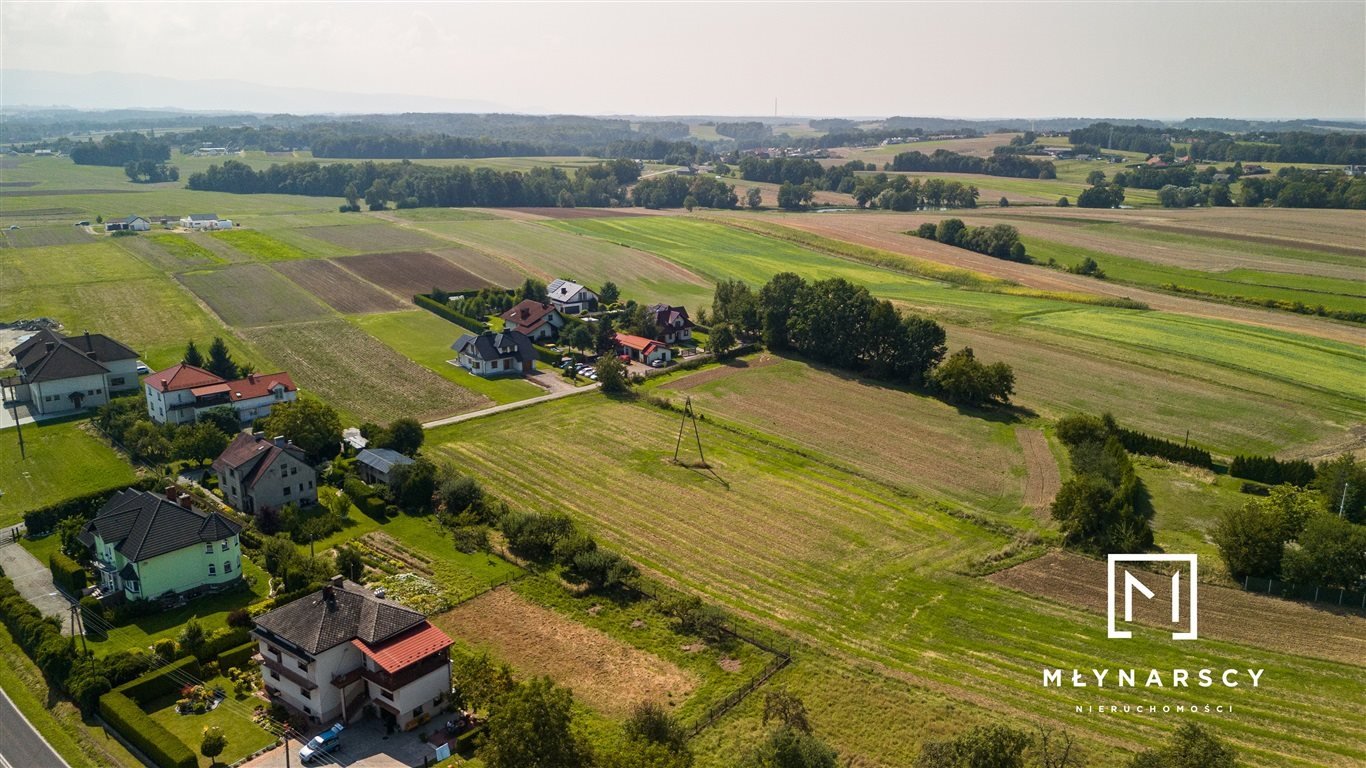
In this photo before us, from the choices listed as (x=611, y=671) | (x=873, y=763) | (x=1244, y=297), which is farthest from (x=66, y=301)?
(x=1244, y=297)

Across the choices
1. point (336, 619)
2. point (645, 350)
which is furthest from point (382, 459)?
point (645, 350)

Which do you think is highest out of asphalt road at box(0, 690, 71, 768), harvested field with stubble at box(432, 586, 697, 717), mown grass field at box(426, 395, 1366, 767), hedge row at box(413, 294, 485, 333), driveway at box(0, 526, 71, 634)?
hedge row at box(413, 294, 485, 333)

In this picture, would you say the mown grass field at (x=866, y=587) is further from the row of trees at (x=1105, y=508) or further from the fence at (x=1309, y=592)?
the fence at (x=1309, y=592)

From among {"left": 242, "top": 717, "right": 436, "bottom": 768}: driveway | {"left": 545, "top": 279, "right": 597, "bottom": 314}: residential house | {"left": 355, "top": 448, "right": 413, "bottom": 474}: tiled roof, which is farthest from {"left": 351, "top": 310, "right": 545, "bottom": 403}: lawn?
{"left": 242, "top": 717, "right": 436, "bottom": 768}: driveway

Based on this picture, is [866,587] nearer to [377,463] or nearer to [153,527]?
[377,463]

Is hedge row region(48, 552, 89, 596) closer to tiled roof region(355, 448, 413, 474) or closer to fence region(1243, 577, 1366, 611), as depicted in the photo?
tiled roof region(355, 448, 413, 474)
